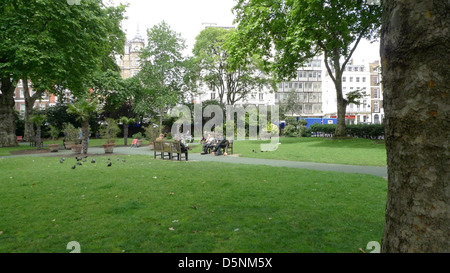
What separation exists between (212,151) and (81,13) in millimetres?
11063

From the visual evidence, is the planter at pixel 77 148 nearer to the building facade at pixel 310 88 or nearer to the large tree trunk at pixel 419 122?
the large tree trunk at pixel 419 122

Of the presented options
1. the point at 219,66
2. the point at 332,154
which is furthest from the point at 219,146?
the point at 219,66

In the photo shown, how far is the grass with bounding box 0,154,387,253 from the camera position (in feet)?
11.1

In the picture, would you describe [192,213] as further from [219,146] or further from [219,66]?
[219,66]

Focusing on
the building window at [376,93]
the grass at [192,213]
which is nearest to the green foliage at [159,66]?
the grass at [192,213]

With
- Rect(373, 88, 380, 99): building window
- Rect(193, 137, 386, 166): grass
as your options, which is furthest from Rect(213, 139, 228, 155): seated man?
Rect(373, 88, 380, 99): building window

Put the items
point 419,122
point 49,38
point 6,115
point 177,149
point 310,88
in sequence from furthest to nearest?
point 310,88 < point 6,115 < point 49,38 < point 177,149 < point 419,122

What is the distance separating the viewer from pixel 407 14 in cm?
193

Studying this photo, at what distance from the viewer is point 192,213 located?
4582 millimetres

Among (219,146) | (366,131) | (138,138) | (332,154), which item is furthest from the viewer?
(366,131)

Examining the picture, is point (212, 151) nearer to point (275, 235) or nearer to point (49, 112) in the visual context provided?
point (275, 235)

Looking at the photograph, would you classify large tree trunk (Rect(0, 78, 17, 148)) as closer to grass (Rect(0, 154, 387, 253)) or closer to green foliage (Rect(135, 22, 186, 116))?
green foliage (Rect(135, 22, 186, 116))

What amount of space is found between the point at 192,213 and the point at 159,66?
98.4 feet

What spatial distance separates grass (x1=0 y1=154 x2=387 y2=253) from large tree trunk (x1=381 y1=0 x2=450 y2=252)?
1406 mm
